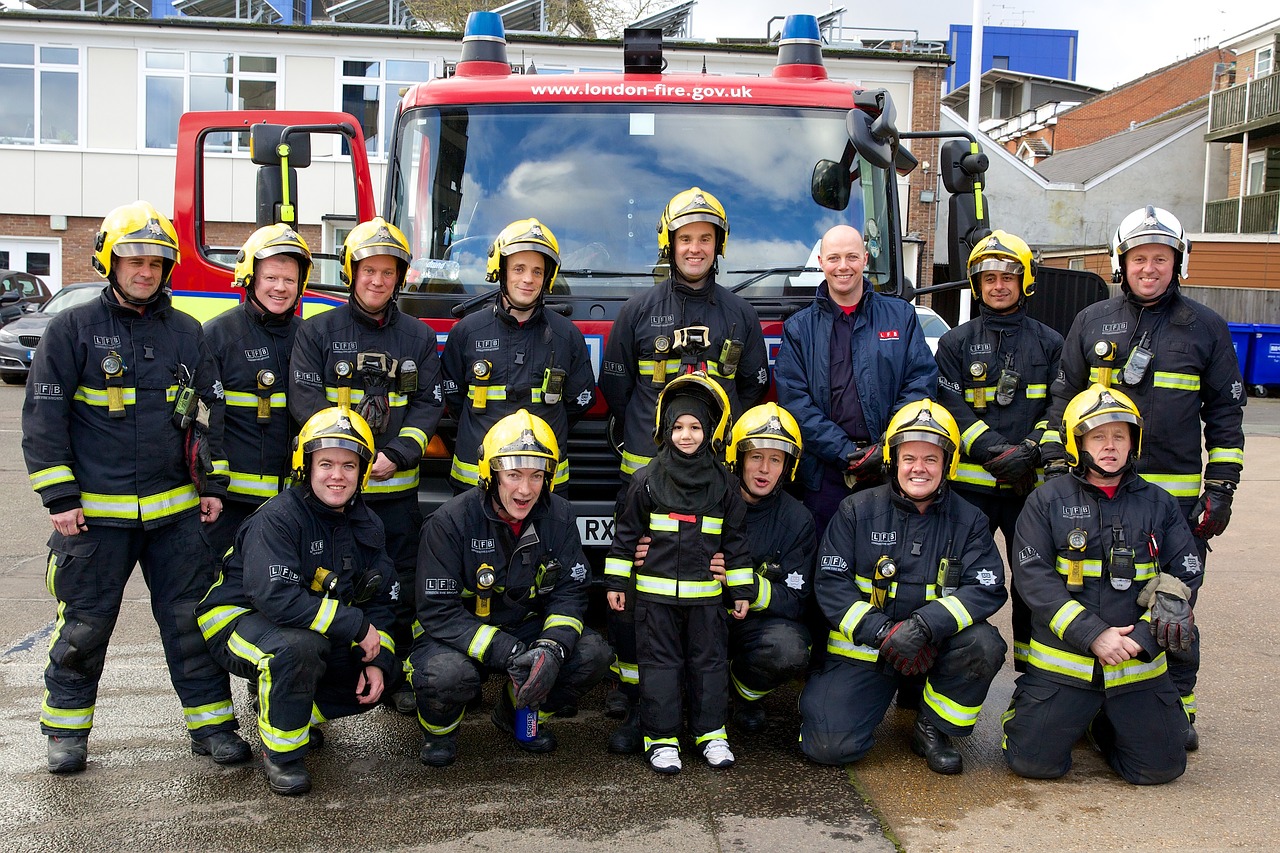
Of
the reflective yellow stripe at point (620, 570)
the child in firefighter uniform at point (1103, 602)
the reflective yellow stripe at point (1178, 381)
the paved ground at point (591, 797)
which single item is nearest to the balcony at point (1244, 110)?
the reflective yellow stripe at point (1178, 381)

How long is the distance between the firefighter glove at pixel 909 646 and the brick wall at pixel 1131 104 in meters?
44.0

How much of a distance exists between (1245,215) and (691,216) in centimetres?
2952

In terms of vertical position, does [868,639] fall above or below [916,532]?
below

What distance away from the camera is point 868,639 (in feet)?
14.1

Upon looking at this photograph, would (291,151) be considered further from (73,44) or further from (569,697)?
(73,44)

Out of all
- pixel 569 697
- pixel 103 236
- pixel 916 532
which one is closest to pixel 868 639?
pixel 916 532

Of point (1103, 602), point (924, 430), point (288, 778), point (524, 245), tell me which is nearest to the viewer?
point (288, 778)

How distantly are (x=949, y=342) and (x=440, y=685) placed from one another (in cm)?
259

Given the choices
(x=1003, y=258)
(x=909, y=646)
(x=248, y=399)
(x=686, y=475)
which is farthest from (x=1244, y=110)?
(x=248, y=399)

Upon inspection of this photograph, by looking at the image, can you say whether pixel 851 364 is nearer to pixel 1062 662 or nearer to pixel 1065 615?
pixel 1065 615

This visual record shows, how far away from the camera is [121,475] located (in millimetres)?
4160

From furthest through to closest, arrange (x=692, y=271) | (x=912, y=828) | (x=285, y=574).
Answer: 1. (x=692, y=271)
2. (x=285, y=574)
3. (x=912, y=828)

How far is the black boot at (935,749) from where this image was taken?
424 cm

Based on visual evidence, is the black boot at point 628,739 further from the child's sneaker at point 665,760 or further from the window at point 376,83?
the window at point 376,83
